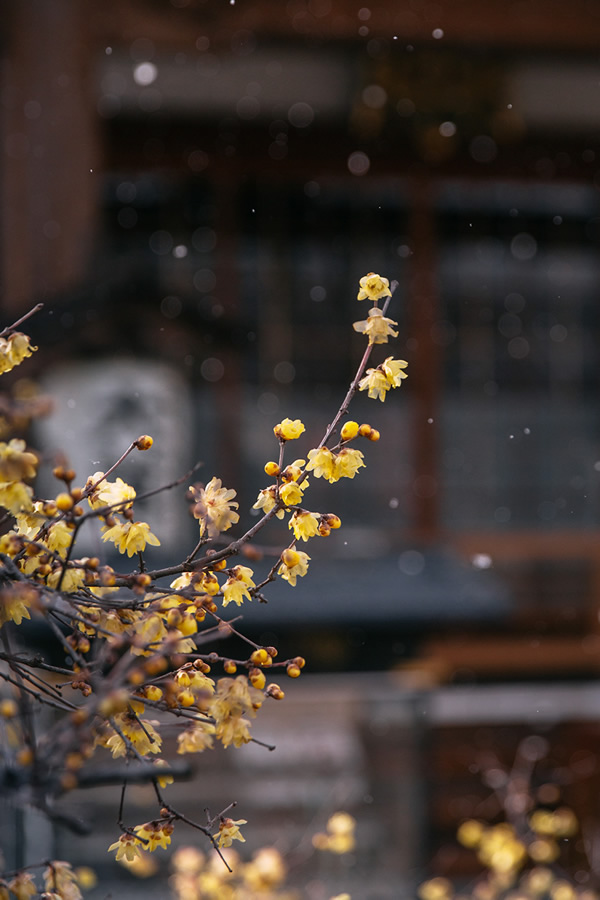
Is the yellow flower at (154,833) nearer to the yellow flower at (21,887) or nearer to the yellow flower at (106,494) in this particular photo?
the yellow flower at (21,887)

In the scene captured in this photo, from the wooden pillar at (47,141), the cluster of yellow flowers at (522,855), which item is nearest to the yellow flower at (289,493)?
the cluster of yellow flowers at (522,855)

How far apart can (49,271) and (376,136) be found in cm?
140

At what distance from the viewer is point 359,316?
325cm

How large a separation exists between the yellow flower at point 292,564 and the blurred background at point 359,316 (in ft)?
4.20

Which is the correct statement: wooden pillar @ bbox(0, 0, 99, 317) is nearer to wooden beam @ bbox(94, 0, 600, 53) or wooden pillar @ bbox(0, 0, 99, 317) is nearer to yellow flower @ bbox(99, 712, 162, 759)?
wooden beam @ bbox(94, 0, 600, 53)

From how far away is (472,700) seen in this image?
288 centimetres

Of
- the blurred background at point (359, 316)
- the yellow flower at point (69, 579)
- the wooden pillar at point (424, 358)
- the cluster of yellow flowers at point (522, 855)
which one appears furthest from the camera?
the wooden pillar at point (424, 358)

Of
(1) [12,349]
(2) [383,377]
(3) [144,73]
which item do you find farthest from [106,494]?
(3) [144,73]

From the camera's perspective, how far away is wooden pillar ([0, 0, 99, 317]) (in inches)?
95.9

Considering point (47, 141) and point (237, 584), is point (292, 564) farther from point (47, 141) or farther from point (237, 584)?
point (47, 141)

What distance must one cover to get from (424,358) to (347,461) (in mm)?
2494

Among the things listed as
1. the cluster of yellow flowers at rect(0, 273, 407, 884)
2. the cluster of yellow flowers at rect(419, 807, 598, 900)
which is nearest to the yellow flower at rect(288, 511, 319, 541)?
the cluster of yellow flowers at rect(0, 273, 407, 884)

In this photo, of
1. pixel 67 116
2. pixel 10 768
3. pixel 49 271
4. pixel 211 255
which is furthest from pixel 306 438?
pixel 10 768

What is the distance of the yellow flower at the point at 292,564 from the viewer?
2.09 feet
